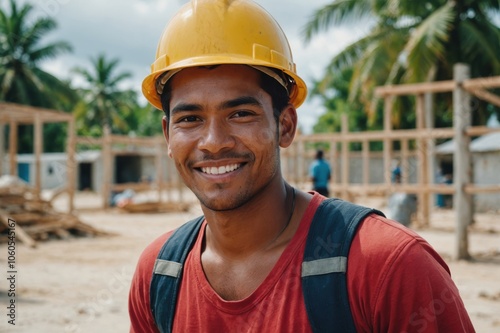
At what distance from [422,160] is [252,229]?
9915 mm

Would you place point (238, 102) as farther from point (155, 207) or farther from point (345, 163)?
point (155, 207)

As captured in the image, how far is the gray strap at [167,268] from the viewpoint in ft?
6.04

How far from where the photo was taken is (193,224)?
6.82 feet

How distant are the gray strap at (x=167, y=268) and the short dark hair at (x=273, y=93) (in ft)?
1.82

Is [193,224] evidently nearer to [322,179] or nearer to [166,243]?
[166,243]

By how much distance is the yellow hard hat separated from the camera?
183 centimetres

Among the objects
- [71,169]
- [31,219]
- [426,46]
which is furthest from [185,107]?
[426,46]

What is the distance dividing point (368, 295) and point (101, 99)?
41.0m

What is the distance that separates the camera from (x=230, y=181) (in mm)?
1807

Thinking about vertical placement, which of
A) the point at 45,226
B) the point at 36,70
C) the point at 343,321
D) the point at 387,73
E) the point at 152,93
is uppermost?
the point at 36,70

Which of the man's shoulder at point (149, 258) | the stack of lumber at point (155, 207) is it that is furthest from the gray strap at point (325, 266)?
the stack of lumber at point (155, 207)

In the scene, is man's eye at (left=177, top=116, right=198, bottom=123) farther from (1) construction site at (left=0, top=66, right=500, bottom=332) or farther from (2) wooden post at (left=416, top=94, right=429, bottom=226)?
(2) wooden post at (left=416, top=94, right=429, bottom=226)

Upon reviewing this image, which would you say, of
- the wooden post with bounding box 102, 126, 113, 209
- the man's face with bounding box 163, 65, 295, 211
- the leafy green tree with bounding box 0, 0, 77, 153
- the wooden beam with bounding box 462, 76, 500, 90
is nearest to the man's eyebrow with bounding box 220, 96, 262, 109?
the man's face with bounding box 163, 65, 295, 211

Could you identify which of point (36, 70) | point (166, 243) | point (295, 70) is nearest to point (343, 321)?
point (166, 243)
